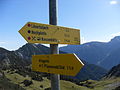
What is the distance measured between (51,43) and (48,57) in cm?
46

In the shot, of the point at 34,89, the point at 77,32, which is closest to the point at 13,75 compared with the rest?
the point at 34,89

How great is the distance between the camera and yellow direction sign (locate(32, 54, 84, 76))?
A: 521 centimetres

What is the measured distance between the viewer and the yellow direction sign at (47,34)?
5.85 metres

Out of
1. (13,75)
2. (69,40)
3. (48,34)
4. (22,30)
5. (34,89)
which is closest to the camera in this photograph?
(22,30)

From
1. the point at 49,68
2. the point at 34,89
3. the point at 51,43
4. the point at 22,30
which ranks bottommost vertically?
Result: the point at 34,89

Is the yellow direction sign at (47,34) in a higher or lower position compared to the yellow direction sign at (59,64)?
higher

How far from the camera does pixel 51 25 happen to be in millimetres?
6184

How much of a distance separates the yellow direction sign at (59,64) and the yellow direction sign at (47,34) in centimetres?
61

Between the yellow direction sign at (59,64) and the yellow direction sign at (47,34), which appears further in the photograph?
the yellow direction sign at (47,34)

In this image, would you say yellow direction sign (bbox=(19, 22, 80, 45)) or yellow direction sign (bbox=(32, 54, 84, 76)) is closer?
yellow direction sign (bbox=(32, 54, 84, 76))

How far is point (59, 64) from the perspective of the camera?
571 centimetres

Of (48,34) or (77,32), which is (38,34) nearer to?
(48,34)

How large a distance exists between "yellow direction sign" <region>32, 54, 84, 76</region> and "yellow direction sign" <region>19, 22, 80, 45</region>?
1.99 feet

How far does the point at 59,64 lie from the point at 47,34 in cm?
109
